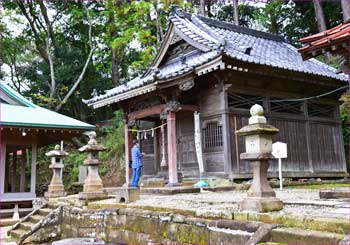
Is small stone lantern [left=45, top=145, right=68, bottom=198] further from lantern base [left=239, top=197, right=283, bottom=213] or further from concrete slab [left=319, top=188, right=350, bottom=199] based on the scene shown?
concrete slab [left=319, top=188, right=350, bottom=199]

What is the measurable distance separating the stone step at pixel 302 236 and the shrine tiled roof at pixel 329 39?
3720mm

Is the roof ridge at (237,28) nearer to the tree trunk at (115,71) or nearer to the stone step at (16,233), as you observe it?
the stone step at (16,233)

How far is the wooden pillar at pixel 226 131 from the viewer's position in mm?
11281

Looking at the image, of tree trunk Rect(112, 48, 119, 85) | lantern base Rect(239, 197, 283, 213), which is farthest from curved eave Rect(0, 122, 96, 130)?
tree trunk Rect(112, 48, 119, 85)

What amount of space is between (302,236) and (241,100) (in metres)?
8.35

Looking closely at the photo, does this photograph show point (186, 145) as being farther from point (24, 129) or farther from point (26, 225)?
point (24, 129)

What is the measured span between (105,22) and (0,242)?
2068 centimetres

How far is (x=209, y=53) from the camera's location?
38.1 feet

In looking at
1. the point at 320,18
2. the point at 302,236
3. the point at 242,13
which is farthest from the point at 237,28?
the point at 242,13

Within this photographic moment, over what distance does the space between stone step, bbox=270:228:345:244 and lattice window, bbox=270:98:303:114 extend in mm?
8856

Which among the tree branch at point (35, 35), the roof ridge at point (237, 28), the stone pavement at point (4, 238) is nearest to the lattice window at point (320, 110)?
the roof ridge at point (237, 28)

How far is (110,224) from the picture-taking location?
7.69 metres

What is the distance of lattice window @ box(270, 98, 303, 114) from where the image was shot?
41.8 feet

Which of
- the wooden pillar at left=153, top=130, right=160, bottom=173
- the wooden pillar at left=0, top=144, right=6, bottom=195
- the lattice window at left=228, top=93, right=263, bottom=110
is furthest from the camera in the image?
the wooden pillar at left=153, top=130, right=160, bottom=173
